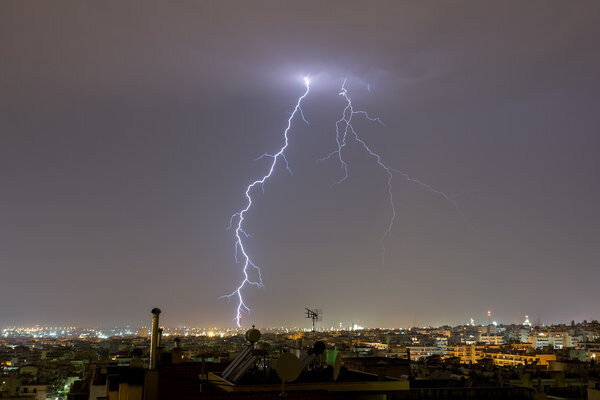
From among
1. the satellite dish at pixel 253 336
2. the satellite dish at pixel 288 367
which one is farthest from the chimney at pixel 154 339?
the satellite dish at pixel 288 367

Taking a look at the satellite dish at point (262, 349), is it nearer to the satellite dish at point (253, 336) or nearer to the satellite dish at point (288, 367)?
the satellite dish at point (253, 336)

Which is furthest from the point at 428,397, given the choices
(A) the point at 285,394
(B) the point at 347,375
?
(A) the point at 285,394

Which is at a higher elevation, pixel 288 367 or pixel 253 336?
pixel 253 336

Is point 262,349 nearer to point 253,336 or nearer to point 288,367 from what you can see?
point 253,336

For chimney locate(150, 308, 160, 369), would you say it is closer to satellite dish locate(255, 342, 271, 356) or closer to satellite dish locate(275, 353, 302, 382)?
satellite dish locate(255, 342, 271, 356)

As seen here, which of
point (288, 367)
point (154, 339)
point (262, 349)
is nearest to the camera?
point (288, 367)

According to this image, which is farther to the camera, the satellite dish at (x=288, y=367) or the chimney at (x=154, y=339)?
the chimney at (x=154, y=339)

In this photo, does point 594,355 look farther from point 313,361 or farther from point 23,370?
point 313,361

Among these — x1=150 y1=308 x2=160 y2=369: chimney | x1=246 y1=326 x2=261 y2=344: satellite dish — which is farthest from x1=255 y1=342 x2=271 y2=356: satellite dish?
x1=150 y1=308 x2=160 y2=369: chimney

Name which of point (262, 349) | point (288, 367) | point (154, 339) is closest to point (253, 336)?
point (262, 349)
